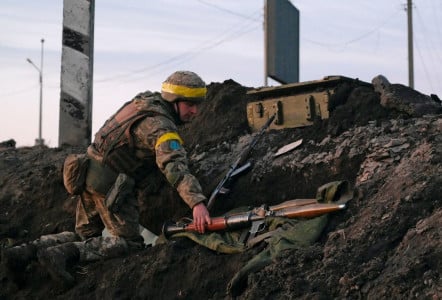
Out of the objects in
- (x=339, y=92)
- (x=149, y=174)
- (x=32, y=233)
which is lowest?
(x=32, y=233)

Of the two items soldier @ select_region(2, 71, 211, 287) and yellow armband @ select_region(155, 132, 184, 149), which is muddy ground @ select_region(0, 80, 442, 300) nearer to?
soldier @ select_region(2, 71, 211, 287)

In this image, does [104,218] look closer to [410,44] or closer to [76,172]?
[76,172]

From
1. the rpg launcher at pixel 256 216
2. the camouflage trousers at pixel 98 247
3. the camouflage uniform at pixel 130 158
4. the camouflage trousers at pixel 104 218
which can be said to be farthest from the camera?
the camouflage trousers at pixel 104 218

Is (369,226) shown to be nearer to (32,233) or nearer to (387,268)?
(387,268)

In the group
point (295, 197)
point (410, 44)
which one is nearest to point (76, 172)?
point (295, 197)

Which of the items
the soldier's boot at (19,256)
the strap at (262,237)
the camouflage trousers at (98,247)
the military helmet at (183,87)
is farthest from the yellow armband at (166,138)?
the soldier's boot at (19,256)

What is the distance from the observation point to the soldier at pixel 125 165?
16.3 feet

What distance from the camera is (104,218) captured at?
5.45 meters

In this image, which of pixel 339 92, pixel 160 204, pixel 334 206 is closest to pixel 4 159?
pixel 160 204

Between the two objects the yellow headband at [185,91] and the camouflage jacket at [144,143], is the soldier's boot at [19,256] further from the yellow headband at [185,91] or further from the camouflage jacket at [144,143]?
the yellow headband at [185,91]

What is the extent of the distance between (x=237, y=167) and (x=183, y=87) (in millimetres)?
896

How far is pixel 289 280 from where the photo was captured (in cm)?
391

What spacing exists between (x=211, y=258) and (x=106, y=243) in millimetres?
1055

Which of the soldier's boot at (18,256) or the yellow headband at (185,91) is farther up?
the yellow headband at (185,91)
